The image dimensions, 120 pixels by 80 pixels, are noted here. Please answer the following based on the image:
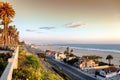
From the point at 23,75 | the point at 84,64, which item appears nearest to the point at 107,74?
the point at 84,64

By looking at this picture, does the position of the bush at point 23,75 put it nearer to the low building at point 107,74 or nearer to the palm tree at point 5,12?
the palm tree at point 5,12

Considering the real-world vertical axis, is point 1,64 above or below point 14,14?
below

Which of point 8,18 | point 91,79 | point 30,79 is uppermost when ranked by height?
point 8,18

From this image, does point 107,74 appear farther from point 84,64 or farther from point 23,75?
point 23,75

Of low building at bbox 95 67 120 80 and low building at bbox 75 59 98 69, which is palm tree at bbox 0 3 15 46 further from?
low building at bbox 75 59 98 69

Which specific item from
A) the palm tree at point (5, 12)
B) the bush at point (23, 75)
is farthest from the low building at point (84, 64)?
the bush at point (23, 75)

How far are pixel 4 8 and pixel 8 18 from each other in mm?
2865

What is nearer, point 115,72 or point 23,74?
point 23,74

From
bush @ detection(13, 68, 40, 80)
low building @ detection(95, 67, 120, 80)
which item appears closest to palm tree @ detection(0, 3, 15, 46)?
low building @ detection(95, 67, 120, 80)

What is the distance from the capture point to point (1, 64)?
17.5m

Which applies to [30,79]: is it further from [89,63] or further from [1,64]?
[89,63]

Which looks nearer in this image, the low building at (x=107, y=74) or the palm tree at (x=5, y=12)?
the palm tree at (x=5, y=12)

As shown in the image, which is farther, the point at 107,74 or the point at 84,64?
the point at 84,64

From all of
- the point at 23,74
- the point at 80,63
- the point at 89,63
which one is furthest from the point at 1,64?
the point at 89,63
